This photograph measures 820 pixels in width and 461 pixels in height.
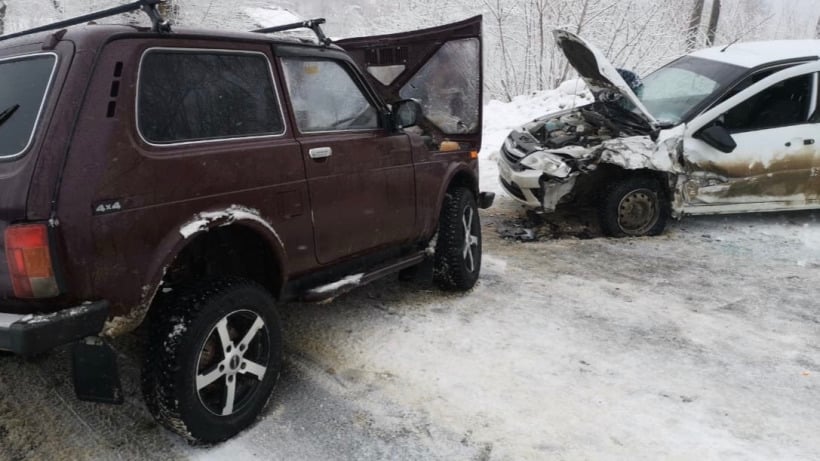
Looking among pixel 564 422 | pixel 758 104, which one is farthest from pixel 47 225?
pixel 758 104

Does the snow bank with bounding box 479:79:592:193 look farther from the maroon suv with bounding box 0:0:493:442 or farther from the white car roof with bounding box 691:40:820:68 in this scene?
the maroon suv with bounding box 0:0:493:442

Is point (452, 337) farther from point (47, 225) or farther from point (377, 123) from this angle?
point (47, 225)

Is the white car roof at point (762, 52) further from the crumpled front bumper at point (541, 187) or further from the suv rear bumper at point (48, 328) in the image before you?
the suv rear bumper at point (48, 328)

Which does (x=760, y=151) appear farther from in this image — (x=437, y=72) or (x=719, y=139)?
(x=437, y=72)

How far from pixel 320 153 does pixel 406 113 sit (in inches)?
34.4

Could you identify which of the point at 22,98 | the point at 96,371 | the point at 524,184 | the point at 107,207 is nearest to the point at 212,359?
the point at 96,371

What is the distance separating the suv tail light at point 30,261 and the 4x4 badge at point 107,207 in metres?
0.18

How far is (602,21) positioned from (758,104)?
9.64 metres

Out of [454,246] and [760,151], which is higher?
[760,151]

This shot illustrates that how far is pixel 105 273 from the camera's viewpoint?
2.28 metres

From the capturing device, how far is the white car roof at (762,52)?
6582 mm

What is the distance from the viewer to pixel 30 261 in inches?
83.7

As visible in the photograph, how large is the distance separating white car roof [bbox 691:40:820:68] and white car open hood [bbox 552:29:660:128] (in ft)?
4.50

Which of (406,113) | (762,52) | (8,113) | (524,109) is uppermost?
(762,52)
